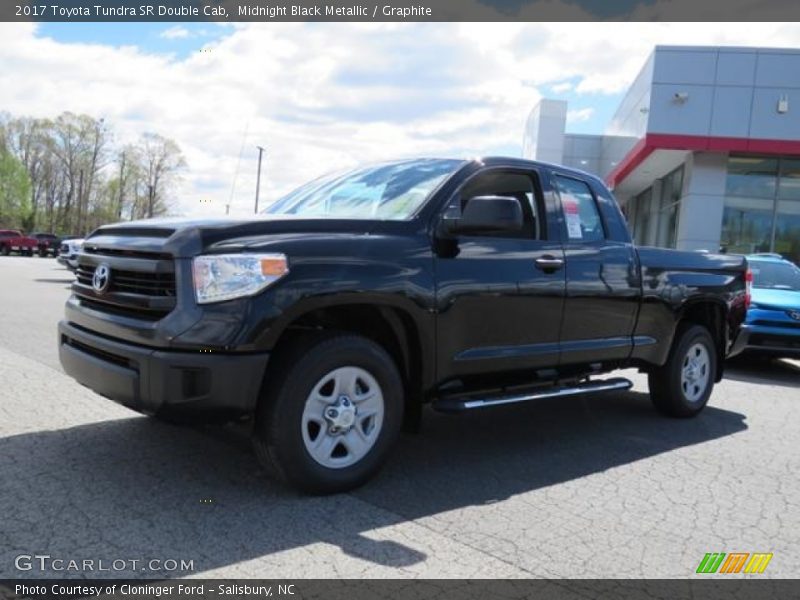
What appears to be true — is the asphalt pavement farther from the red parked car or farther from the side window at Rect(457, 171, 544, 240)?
the red parked car

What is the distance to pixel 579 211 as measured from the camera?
17.9ft

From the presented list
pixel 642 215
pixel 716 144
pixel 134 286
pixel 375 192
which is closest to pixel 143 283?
pixel 134 286

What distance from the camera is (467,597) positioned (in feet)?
9.41

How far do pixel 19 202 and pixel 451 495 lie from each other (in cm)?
8669

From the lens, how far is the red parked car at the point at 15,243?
4553 cm

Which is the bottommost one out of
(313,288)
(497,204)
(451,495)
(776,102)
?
(451,495)

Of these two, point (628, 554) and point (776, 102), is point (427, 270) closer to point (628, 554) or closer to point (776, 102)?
point (628, 554)

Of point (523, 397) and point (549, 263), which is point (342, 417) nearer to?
point (523, 397)

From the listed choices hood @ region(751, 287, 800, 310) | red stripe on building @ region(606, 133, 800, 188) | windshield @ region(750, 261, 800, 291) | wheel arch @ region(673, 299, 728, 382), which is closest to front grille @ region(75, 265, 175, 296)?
wheel arch @ region(673, 299, 728, 382)

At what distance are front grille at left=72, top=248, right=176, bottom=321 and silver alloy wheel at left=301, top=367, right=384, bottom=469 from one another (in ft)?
2.91

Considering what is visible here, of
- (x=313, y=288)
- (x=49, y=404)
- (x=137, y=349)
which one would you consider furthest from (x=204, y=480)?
(x=49, y=404)

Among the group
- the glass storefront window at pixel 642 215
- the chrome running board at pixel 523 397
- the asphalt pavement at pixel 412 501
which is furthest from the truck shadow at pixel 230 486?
the glass storefront window at pixel 642 215

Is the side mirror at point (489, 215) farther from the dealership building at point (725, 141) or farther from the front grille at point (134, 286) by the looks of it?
the dealership building at point (725, 141)

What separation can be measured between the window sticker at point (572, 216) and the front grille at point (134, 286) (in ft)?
9.51
